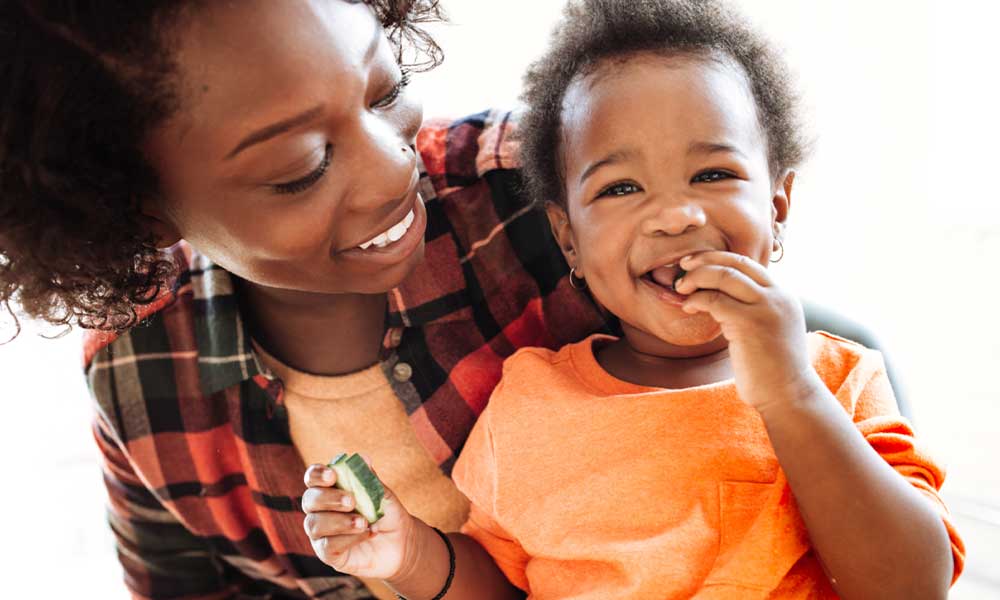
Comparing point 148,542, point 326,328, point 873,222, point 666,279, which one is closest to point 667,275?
point 666,279

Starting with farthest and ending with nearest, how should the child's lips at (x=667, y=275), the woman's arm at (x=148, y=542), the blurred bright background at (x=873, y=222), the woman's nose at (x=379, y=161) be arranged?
the blurred bright background at (x=873, y=222), the woman's arm at (x=148, y=542), the child's lips at (x=667, y=275), the woman's nose at (x=379, y=161)

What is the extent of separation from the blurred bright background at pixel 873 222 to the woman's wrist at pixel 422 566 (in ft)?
4.77

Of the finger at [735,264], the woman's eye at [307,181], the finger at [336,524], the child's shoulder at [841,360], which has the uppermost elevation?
the woman's eye at [307,181]

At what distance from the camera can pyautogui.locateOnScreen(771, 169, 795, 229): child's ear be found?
1.24 meters

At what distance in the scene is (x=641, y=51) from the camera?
119 cm

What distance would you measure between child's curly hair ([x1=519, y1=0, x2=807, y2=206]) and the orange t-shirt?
0.94ft

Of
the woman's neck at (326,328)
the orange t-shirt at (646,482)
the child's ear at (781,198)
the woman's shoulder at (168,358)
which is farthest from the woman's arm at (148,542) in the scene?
the child's ear at (781,198)

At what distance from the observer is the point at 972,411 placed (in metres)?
2.32

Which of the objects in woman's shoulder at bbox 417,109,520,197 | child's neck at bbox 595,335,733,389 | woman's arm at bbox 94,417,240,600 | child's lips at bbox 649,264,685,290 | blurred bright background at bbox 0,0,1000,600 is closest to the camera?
child's lips at bbox 649,264,685,290

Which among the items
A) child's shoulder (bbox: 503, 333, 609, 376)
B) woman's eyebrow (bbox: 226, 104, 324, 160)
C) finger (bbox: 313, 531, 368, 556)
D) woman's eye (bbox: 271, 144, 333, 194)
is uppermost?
woman's eyebrow (bbox: 226, 104, 324, 160)

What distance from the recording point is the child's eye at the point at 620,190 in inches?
45.8

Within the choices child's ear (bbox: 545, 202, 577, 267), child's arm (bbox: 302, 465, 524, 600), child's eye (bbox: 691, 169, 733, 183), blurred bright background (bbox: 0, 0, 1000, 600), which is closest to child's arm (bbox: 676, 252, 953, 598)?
child's eye (bbox: 691, 169, 733, 183)

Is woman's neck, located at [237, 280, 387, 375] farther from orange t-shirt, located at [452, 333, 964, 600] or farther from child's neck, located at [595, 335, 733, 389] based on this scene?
child's neck, located at [595, 335, 733, 389]

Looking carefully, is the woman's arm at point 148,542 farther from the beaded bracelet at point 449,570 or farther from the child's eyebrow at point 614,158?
the child's eyebrow at point 614,158
